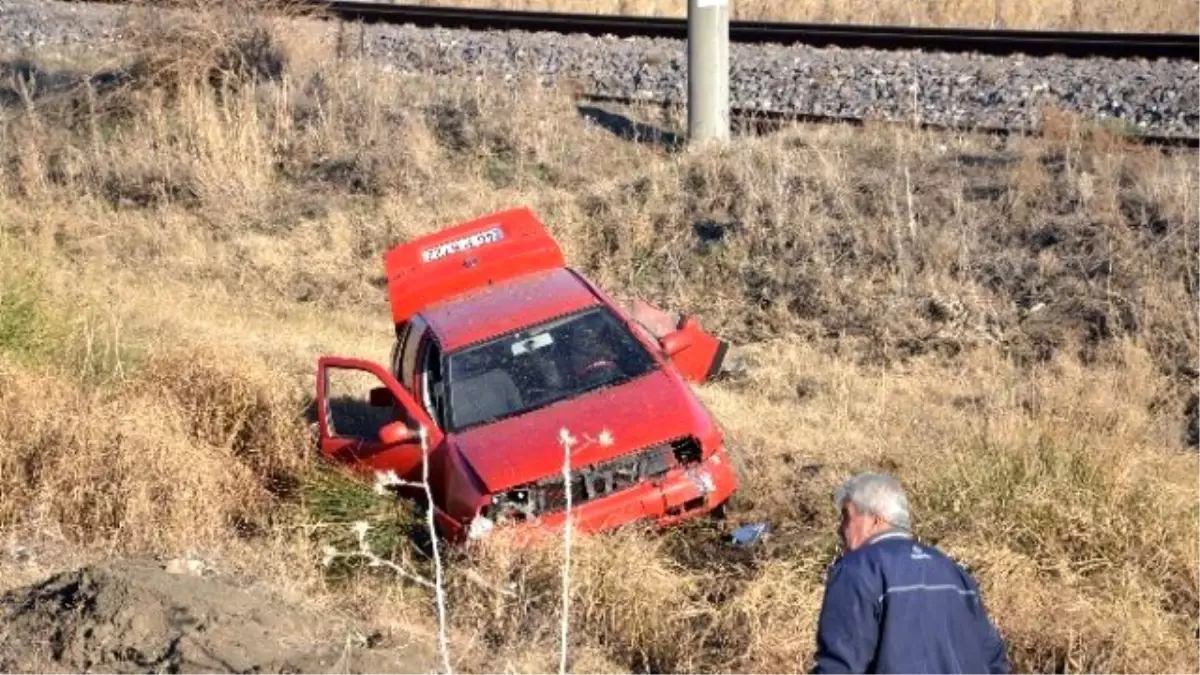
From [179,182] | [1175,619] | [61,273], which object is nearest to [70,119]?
[179,182]

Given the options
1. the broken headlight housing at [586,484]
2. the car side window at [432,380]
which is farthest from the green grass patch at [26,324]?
the broken headlight housing at [586,484]

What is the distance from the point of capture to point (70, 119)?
2100cm

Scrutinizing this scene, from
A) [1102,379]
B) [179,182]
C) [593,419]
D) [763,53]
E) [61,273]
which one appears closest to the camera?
[593,419]

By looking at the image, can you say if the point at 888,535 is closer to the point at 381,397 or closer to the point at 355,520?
the point at 355,520

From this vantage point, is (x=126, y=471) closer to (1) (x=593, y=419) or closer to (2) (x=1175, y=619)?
(1) (x=593, y=419)

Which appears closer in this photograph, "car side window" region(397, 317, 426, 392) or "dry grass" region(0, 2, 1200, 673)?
"dry grass" region(0, 2, 1200, 673)

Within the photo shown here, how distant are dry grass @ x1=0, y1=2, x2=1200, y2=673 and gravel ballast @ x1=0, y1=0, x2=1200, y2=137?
0.93 metres

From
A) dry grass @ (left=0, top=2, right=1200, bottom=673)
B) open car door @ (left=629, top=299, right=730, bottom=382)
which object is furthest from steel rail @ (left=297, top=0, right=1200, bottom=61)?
open car door @ (left=629, top=299, right=730, bottom=382)

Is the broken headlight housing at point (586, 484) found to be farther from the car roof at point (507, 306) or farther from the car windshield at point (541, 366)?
the car roof at point (507, 306)

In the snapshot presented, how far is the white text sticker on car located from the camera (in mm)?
12930

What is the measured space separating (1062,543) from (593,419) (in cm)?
261

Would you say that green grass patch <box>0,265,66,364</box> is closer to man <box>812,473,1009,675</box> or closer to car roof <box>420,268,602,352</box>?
car roof <box>420,268,602,352</box>

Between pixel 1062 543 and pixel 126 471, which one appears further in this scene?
pixel 126 471

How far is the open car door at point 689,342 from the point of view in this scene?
12094mm
